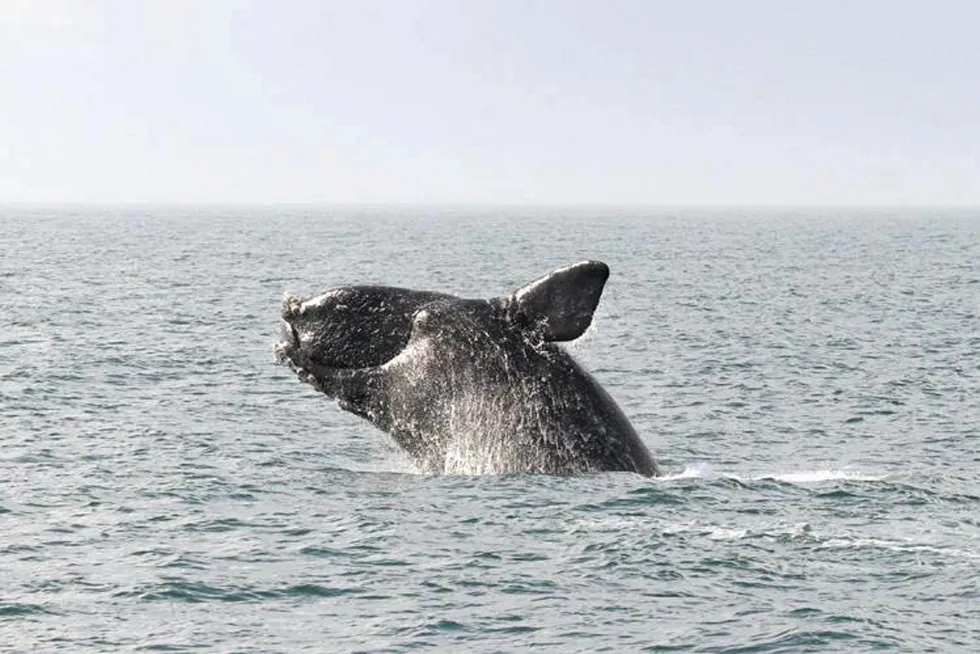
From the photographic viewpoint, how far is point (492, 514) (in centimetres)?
2538

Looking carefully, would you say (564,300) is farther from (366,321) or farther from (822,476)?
(822,476)

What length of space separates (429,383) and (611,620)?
4.60 metres

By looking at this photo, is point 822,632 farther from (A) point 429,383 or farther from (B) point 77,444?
(B) point 77,444

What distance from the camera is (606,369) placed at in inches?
1940

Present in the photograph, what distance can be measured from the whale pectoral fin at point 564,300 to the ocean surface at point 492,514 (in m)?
1.41

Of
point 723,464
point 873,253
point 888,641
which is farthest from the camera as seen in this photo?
point 873,253

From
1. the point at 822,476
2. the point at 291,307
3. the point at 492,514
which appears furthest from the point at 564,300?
the point at 822,476

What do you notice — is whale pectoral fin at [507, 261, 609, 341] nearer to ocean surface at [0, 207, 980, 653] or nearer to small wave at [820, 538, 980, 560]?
ocean surface at [0, 207, 980, 653]

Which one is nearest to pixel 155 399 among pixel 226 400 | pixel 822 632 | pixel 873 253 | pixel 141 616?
pixel 226 400

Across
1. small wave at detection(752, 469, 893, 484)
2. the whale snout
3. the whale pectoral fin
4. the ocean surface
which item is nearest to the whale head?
the whale snout

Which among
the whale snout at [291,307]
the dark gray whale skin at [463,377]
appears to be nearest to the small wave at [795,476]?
the dark gray whale skin at [463,377]

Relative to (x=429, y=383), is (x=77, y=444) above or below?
below

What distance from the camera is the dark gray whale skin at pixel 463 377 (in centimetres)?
2394

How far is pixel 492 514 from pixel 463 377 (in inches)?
92.2
